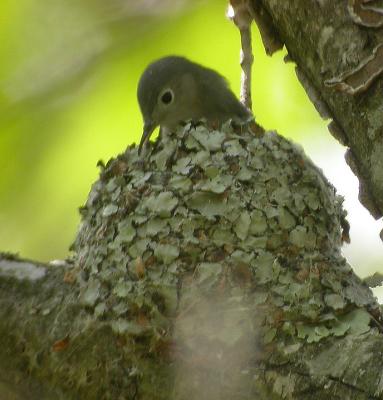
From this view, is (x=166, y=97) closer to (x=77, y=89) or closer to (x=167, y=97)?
(x=167, y=97)

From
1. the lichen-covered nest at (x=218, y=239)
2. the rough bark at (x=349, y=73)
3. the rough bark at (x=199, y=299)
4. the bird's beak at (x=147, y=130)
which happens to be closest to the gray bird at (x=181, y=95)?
the bird's beak at (x=147, y=130)

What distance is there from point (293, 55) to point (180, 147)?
75 centimetres

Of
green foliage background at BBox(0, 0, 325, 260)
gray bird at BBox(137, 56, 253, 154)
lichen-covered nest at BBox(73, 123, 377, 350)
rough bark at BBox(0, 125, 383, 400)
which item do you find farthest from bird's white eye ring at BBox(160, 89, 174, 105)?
rough bark at BBox(0, 125, 383, 400)

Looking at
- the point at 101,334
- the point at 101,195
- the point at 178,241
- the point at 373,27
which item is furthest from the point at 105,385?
the point at 373,27

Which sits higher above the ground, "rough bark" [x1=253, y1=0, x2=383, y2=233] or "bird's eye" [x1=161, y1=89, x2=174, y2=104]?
"bird's eye" [x1=161, y1=89, x2=174, y2=104]

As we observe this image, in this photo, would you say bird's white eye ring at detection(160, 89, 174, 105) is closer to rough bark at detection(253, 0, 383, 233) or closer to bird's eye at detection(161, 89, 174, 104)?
bird's eye at detection(161, 89, 174, 104)

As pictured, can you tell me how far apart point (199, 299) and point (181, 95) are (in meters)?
1.72

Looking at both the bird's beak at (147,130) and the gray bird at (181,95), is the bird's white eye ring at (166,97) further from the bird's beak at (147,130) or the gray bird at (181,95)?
the bird's beak at (147,130)

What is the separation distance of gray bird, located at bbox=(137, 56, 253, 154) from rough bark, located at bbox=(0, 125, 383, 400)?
0.76m

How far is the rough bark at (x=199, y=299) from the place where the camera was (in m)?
2.58

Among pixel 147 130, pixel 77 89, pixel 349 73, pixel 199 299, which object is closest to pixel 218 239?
pixel 199 299

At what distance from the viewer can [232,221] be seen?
3.16m

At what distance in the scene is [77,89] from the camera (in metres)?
3.99

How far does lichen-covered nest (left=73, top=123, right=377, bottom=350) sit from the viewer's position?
2805 millimetres
